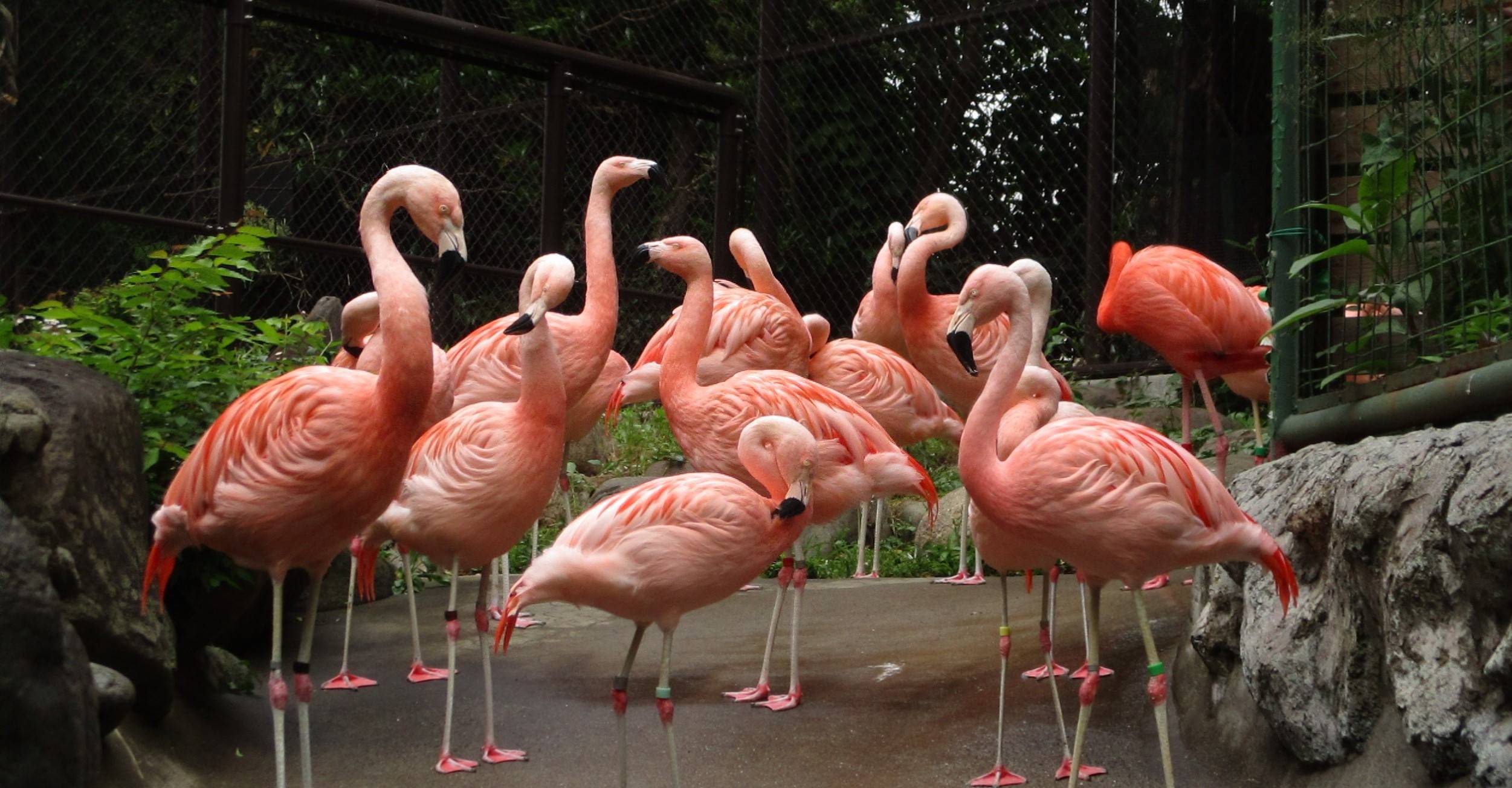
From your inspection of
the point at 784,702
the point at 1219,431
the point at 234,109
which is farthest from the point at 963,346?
the point at 234,109

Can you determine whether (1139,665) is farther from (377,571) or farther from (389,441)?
(377,571)

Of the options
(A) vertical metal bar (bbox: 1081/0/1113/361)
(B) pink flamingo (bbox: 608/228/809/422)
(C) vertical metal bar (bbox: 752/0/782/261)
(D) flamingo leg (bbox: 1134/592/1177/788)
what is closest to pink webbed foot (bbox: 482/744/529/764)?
(D) flamingo leg (bbox: 1134/592/1177/788)

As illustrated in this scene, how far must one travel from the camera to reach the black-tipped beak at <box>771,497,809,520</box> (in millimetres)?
4098

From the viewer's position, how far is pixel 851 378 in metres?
6.88

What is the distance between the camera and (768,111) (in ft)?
31.8

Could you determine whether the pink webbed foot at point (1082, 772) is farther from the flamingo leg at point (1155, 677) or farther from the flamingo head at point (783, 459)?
the flamingo head at point (783, 459)

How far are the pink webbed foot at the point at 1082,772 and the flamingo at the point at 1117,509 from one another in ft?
0.83

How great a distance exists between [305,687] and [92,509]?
83 centimetres

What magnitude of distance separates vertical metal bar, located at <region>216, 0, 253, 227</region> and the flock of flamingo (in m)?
1.45

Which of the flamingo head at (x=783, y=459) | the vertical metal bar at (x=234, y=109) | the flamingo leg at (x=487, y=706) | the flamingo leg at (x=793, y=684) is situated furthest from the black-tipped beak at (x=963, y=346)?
Result: the vertical metal bar at (x=234, y=109)

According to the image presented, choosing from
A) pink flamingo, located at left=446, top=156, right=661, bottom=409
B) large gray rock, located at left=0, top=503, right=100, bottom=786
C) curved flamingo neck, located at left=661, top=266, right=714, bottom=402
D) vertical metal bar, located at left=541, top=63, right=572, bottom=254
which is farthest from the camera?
vertical metal bar, located at left=541, top=63, right=572, bottom=254

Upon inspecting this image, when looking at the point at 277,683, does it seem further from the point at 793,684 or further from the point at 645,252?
the point at 645,252

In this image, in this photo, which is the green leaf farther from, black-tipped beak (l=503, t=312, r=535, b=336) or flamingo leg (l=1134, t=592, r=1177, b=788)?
black-tipped beak (l=503, t=312, r=535, b=336)

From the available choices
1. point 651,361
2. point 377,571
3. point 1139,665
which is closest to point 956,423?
point 651,361
